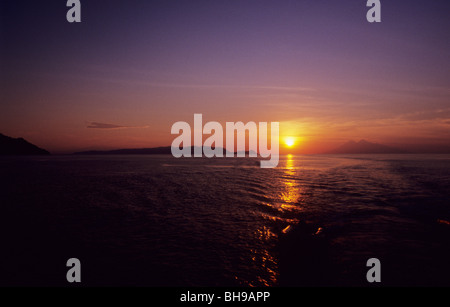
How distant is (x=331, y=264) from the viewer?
31.8ft

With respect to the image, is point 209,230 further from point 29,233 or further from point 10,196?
→ point 10,196

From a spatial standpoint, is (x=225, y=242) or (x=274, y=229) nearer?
(x=225, y=242)

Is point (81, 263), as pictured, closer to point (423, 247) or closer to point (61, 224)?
point (61, 224)

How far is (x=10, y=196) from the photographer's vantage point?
24688mm

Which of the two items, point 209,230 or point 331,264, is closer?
point 331,264

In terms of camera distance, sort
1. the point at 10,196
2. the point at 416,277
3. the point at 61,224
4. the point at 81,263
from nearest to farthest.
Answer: the point at 416,277, the point at 81,263, the point at 61,224, the point at 10,196
